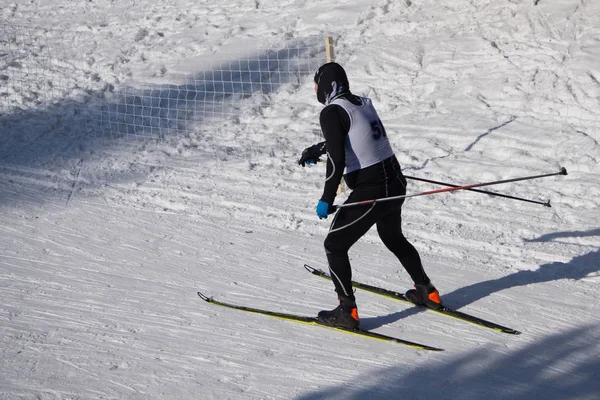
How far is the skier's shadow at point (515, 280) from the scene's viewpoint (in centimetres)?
564

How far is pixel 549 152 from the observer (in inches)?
340

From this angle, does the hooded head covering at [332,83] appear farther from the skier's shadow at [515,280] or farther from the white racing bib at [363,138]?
the skier's shadow at [515,280]

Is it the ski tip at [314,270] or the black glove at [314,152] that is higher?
the black glove at [314,152]

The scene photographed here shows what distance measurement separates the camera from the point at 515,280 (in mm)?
6258

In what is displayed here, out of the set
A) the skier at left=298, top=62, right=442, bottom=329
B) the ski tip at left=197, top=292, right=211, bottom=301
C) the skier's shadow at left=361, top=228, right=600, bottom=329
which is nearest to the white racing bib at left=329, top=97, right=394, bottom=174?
the skier at left=298, top=62, right=442, bottom=329

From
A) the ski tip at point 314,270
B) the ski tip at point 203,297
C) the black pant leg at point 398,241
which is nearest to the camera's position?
the black pant leg at point 398,241

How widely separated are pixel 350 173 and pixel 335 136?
35 cm

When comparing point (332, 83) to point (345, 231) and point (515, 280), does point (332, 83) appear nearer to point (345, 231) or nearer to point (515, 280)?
point (345, 231)

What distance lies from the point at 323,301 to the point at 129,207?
311 centimetres

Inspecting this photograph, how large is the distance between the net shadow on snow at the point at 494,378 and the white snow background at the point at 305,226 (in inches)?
0.6

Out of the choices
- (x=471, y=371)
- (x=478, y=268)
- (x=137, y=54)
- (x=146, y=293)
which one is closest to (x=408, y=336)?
(x=471, y=371)

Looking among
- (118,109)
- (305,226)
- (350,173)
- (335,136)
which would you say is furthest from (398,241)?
(118,109)

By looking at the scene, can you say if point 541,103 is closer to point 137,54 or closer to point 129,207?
point 129,207

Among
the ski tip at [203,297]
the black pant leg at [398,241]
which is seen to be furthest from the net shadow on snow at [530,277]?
the ski tip at [203,297]
